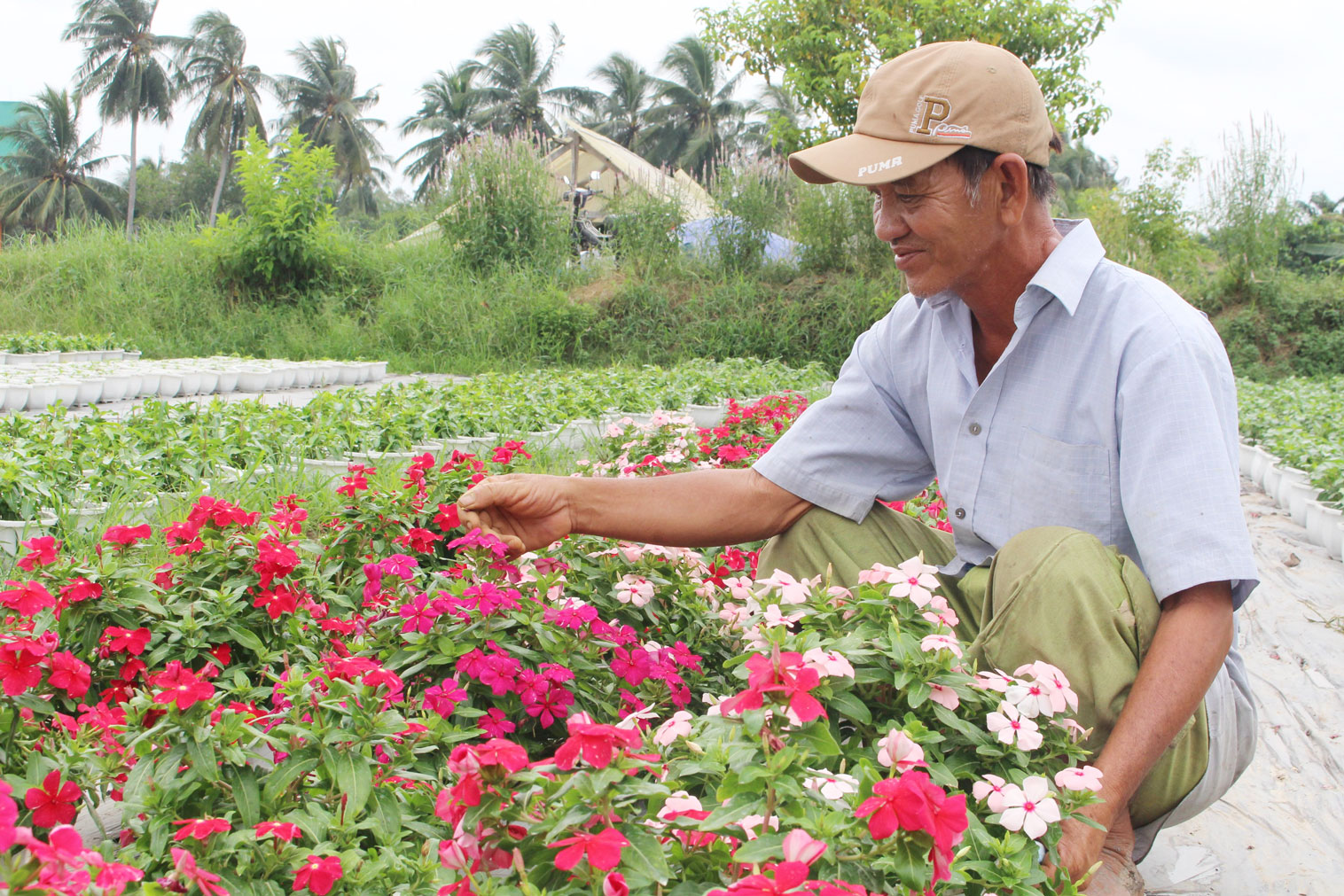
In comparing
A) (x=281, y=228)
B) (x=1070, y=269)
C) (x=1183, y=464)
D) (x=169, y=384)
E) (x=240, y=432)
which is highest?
(x=281, y=228)

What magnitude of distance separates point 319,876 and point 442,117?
128 ft

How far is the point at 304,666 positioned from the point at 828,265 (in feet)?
33.6

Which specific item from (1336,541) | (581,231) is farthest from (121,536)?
(581,231)

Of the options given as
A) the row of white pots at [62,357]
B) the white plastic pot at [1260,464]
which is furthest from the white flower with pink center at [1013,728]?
the row of white pots at [62,357]

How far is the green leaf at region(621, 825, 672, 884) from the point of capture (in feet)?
2.79

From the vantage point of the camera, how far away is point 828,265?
11.4 metres

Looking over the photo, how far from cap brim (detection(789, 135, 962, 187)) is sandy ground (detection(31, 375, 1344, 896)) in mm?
1352

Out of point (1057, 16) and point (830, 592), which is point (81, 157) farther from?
point (830, 592)

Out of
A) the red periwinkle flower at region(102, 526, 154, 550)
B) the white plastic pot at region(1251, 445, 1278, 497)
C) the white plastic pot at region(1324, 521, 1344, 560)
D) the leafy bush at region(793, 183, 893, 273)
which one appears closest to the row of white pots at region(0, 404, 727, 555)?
the red periwinkle flower at region(102, 526, 154, 550)

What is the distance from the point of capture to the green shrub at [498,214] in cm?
1162

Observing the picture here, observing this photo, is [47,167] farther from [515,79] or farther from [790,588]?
[790,588]

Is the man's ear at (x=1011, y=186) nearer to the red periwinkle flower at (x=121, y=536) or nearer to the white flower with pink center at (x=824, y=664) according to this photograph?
the white flower with pink center at (x=824, y=664)

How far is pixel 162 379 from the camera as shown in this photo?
680 centimetres

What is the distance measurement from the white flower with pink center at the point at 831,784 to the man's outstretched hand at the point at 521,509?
32.8 inches
